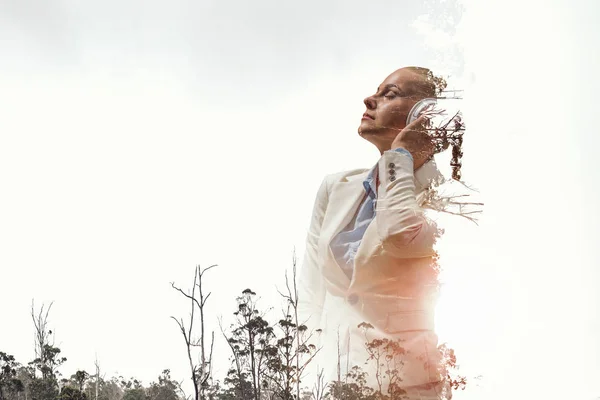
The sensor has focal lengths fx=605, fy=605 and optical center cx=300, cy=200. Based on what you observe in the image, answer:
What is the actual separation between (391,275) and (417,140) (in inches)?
26.8

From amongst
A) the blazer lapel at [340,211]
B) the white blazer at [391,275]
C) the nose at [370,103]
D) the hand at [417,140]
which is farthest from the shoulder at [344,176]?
the hand at [417,140]

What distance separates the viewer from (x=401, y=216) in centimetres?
283

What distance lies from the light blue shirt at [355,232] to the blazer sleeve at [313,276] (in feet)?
0.65

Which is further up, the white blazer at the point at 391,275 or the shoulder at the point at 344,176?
the shoulder at the point at 344,176

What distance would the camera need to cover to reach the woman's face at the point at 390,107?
10.4 ft

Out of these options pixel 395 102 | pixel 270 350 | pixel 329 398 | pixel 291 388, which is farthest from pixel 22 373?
pixel 395 102

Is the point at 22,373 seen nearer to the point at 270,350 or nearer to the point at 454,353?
the point at 270,350

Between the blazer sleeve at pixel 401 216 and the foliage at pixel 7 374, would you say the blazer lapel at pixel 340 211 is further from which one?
the foliage at pixel 7 374

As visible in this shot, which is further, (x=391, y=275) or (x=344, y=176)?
(x=344, y=176)

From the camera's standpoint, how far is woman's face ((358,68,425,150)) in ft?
10.4

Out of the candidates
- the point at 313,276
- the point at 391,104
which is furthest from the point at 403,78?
the point at 313,276

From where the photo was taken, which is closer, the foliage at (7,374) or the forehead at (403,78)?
the forehead at (403,78)

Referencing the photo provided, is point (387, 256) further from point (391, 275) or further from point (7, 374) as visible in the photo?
point (7, 374)

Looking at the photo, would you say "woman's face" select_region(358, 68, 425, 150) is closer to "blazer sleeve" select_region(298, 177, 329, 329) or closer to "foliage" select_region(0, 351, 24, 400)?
"blazer sleeve" select_region(298, 177, 329, 329)
